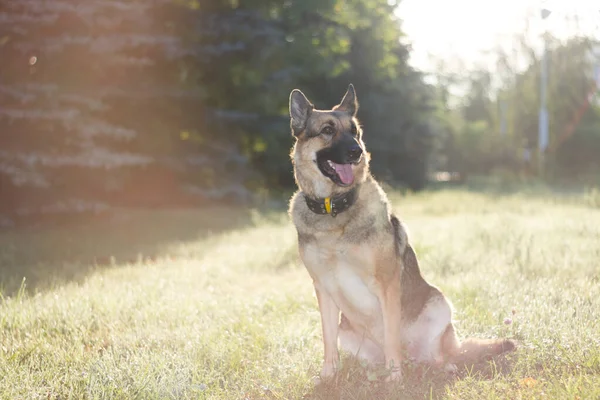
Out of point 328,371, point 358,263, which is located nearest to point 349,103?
point 358,263

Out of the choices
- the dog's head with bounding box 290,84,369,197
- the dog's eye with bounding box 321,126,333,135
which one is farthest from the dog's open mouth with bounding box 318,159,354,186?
the dog's eye with bounding box 321,126,333,135

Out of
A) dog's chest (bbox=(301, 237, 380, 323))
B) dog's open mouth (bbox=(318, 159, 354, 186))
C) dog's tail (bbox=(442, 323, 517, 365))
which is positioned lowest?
dog's tail (bbox=(442, 323, 517, 365))

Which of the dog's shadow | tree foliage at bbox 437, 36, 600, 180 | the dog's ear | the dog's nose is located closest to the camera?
the dog's shadow

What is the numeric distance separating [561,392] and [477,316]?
1848 millimetres

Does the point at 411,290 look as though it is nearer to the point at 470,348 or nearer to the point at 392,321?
the point at 392,321

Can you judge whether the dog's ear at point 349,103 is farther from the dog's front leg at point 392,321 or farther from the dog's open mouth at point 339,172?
the dog's front leg at point 392,321

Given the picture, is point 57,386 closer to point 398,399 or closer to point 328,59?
point 398,399

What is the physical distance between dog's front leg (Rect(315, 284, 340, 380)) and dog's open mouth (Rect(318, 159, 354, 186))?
2.87 ft

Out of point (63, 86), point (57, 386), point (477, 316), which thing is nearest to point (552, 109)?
point (63, 86)

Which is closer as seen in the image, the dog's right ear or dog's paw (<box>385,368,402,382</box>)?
dog's paw (<box>385,368,402,382</box>)

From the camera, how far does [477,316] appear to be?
566 centimetres

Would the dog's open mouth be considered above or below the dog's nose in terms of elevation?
below

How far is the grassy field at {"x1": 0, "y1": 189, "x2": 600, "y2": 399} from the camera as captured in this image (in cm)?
436

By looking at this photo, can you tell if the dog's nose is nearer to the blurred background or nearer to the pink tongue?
the pink tongue
